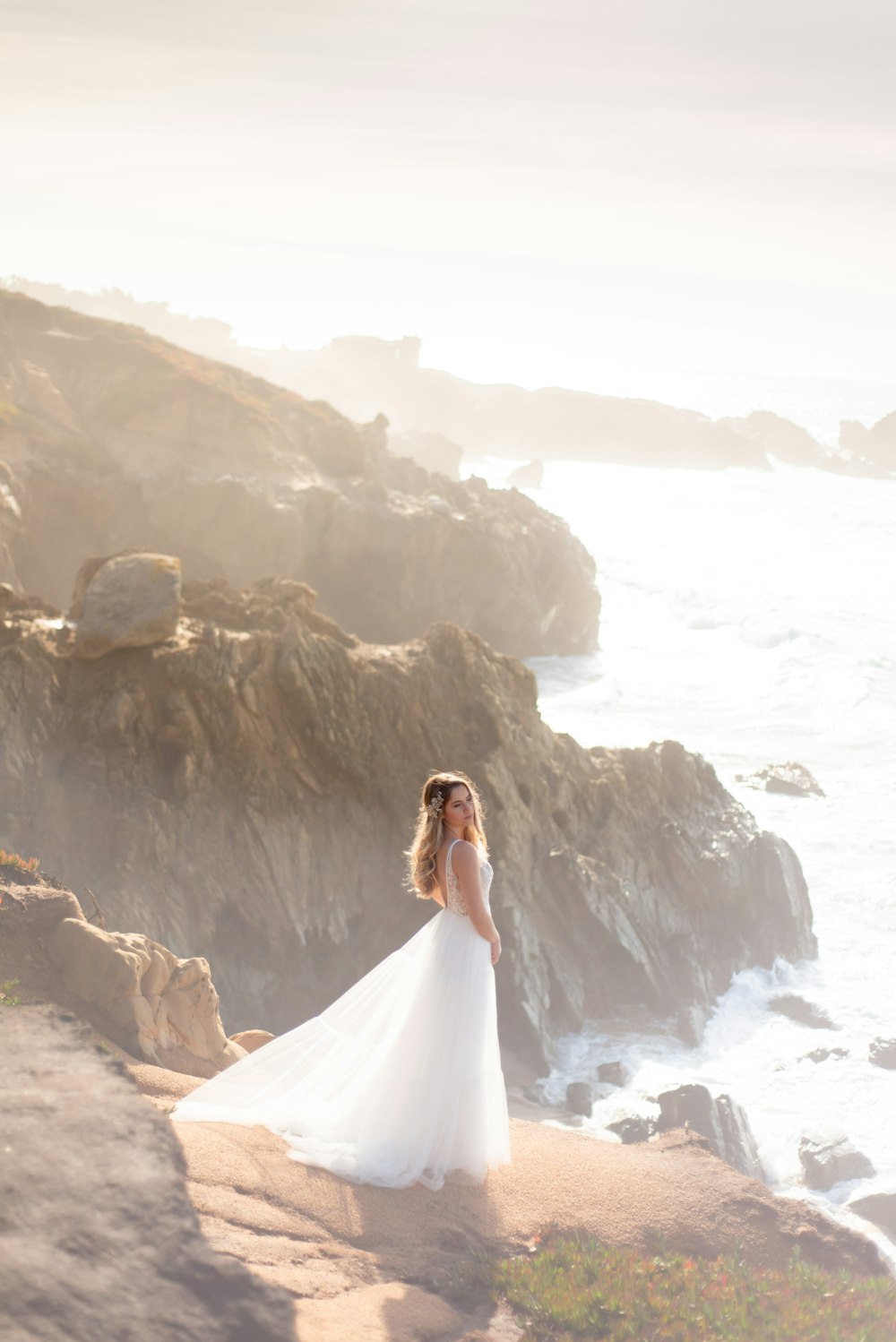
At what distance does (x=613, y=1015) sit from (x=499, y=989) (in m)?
2.40

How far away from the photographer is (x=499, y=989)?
58.6 ft

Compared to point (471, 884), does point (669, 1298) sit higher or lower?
lower

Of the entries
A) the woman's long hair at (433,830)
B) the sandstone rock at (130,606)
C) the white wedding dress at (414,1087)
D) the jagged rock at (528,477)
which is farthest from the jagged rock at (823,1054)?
the jagged rock at (528,477)

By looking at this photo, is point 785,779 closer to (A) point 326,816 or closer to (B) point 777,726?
(B) point 777,726

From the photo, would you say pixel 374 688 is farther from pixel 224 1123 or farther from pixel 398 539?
pixel 398 539

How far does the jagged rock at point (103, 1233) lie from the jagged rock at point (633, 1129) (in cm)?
946

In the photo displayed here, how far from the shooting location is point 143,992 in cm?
1069

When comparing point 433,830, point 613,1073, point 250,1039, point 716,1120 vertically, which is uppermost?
point 433,830

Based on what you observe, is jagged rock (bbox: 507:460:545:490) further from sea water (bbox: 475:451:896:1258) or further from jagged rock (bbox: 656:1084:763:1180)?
jagged rock (bbox: 656:1084:763:1180)

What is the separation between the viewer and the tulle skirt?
832cm

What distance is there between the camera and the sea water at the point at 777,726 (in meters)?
17.7

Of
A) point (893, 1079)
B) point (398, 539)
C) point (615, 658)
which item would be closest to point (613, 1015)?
point (893, 1079)

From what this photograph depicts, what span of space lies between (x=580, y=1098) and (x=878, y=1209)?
4.10m

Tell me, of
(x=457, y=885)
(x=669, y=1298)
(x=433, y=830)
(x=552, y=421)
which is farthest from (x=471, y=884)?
(x=552, y=421)
